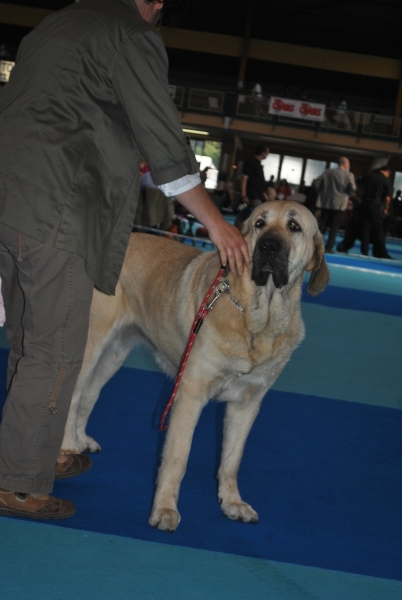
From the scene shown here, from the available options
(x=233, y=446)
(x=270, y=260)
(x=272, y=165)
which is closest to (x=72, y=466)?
(x=233, y=446)

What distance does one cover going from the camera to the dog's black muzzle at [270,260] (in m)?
3.13

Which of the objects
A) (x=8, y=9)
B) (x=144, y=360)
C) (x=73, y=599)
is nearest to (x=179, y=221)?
(x=144, y=360)

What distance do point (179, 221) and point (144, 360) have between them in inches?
361

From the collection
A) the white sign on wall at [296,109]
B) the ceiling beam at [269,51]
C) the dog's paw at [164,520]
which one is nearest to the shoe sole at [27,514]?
the dog's paw at [164,520]

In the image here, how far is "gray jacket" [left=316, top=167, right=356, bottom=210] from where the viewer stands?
1661cm

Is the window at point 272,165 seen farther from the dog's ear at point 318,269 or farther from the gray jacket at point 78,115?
the gray jacket at point 78,115

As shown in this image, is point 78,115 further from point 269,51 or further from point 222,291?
point 269,51

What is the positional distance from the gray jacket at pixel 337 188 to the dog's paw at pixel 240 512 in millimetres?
14051

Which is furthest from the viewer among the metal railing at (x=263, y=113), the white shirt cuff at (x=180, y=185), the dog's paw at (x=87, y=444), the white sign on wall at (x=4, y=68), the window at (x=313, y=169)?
the window at (x=313, y=169)

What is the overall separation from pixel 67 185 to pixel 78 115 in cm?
24

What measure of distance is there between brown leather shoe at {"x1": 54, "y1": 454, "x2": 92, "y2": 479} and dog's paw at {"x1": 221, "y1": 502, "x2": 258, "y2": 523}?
0.70 metres

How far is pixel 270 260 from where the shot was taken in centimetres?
314

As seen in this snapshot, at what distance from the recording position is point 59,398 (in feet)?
9.10

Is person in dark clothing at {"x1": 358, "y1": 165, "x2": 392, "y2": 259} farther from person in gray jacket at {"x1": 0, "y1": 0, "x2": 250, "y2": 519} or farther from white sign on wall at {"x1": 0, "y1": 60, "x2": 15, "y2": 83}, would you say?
white sign on wall at {"x1": 0, "y1": 60, "x2": 15, "y2": 83}
